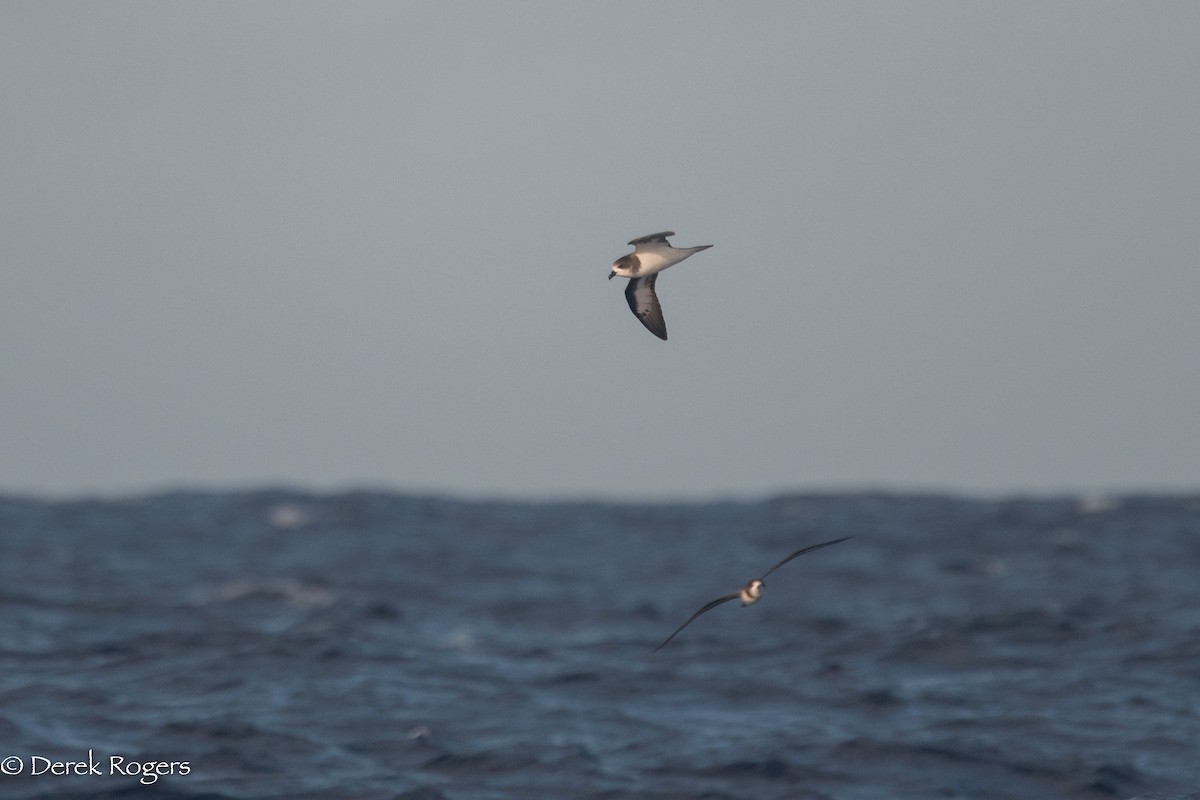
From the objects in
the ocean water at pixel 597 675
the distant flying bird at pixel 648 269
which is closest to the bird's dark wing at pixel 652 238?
the distant flying bird at pixel 648 269

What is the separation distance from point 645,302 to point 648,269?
76 cm

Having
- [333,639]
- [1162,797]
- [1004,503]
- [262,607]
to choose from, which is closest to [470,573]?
[262,607]

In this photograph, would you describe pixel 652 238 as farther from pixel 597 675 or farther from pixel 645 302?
pixel 597 675

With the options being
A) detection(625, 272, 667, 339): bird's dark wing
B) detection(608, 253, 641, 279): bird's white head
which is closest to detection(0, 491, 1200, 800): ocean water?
detection(625, 272, 667, 339): bird's dark wing

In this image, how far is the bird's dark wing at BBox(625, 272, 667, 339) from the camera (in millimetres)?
11375

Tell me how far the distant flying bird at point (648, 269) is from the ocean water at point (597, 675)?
545cm

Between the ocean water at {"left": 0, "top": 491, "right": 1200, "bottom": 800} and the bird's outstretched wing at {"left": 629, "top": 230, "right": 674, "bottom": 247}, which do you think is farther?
the ocean water at {"left": 0, "top": 491, "right": 1200, "bottom": 800}

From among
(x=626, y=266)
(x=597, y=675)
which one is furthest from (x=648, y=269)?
(x=597, y=675)

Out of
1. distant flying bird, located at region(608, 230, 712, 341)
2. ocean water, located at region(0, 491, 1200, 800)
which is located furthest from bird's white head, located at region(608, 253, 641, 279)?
ocean water, located at region(0, 491, 1200, 800)

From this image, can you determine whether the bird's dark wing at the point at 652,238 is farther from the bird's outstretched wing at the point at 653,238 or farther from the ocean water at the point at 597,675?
the ocean water at the point at 597,675

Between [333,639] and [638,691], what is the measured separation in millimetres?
5691

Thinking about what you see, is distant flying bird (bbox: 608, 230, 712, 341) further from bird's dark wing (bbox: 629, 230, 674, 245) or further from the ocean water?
the ocean water

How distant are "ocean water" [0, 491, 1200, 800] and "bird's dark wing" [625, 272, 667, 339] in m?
5.42

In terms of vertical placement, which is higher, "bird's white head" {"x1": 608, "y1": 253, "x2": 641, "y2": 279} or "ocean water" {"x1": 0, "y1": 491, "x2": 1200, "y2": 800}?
"bird's white head" {"x1": 608, "y1": 253, "x2": 641, "y2": 279}
